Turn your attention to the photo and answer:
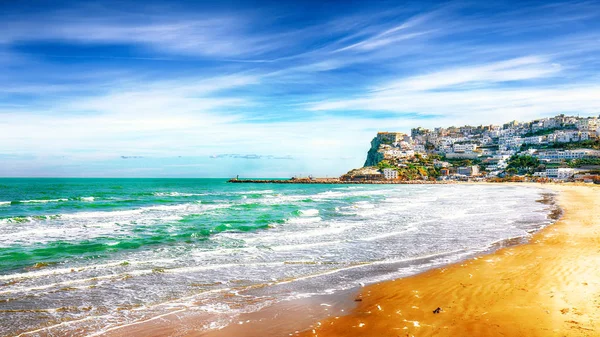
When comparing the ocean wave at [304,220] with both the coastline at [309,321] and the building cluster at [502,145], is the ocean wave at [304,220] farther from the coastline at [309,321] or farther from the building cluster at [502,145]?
the building cluster at [502,145]

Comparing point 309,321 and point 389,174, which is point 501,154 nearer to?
point 389,174

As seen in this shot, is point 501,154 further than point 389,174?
Yes

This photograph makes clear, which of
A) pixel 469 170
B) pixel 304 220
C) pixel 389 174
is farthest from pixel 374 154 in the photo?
pixel 304 220

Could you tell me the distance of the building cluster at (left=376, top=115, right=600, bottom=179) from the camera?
122 metres

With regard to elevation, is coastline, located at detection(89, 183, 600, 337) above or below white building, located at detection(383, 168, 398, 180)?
below

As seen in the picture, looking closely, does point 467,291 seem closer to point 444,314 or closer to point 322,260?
point 444,314

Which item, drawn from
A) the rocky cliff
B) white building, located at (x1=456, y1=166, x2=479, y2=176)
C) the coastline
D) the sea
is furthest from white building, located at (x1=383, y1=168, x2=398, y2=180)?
the coastline

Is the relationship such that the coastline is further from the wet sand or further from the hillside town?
the hillside town

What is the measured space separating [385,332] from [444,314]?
4.78ft

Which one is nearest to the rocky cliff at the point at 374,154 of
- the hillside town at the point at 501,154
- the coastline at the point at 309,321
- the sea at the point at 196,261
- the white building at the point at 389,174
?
the hillside town at the point at 501,154

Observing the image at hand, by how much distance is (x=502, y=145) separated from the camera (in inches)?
6294

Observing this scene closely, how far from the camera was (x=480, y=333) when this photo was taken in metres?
6.09

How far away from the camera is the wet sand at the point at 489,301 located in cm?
629

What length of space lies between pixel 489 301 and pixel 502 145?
6811 inches
